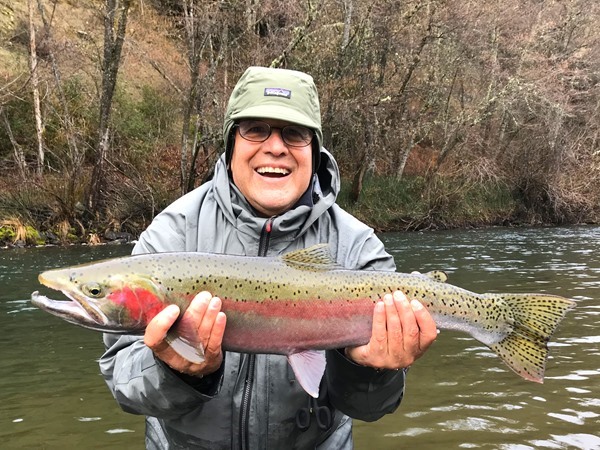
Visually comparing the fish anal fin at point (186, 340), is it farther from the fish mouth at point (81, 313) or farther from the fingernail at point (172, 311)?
the fish mouth at point (81, 313)

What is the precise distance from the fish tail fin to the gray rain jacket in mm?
528

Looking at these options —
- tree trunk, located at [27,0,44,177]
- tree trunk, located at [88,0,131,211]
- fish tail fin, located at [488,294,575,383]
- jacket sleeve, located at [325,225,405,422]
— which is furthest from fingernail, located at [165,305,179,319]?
tree trunk, located at [27,0,44,177]

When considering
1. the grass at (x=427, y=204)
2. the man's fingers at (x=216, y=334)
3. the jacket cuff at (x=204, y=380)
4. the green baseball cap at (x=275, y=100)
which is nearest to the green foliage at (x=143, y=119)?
the grass at (x=427, y=204)

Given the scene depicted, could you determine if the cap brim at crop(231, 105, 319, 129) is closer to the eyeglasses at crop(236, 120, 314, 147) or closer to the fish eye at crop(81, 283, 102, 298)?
the eyeglasses at crop(236, 120, 314, 147)

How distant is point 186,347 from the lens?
2107 mm

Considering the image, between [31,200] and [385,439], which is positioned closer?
[385,439]

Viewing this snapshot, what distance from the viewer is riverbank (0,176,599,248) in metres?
16.9

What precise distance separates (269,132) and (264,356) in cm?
96

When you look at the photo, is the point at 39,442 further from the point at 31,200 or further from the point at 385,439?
the point at 31,200

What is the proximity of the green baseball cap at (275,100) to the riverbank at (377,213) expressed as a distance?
603 inches

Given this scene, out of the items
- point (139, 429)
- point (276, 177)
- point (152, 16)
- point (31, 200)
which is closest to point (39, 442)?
point (139, 429)

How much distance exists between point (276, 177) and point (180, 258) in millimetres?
594

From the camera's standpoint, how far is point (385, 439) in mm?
4770

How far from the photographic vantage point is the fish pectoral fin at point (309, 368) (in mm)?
2242
